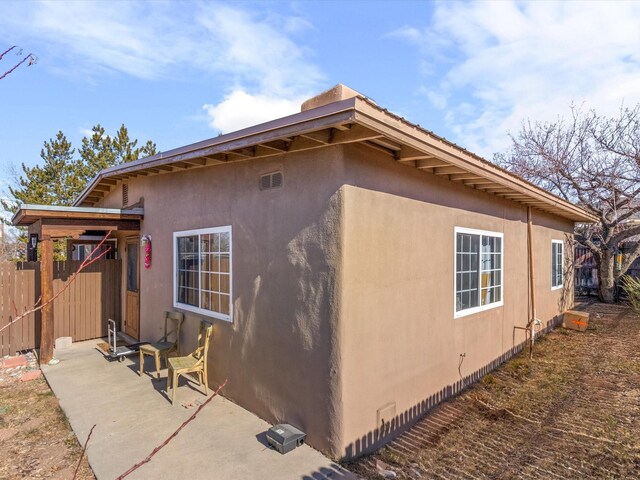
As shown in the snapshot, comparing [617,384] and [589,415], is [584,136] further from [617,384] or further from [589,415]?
[589,415]

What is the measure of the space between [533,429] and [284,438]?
10.4ft

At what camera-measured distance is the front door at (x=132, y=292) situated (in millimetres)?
8484

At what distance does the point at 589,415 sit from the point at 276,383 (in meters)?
4.24

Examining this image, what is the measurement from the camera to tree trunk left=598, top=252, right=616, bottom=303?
15.0 metres

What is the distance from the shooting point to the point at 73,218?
7.46 m

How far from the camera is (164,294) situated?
283 inches

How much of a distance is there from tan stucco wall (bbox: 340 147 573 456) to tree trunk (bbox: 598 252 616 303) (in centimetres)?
1153

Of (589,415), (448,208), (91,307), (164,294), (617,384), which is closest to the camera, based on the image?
(589,415)

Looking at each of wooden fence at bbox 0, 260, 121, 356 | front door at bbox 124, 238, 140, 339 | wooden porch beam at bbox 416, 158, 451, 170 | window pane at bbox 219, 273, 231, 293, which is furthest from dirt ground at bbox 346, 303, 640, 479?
wooden fence at bbox 0, 260, 121, 356

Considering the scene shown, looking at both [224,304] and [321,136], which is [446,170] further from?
[224,304]

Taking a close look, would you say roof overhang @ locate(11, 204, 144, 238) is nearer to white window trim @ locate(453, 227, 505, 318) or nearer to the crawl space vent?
the crawl space vent

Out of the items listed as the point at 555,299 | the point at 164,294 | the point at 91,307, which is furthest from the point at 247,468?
the point at 555,299

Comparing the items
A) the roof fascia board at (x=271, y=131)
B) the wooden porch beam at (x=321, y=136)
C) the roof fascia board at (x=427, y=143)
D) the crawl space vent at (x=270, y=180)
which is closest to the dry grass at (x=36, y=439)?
the crawl space vent at (x=270, y=180)

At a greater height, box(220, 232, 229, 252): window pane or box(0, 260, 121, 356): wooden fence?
box(220, 232, 229, 252): window pane
